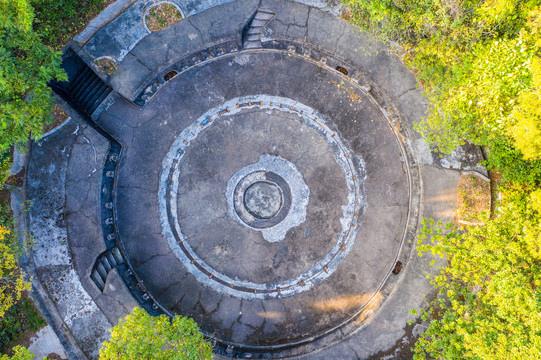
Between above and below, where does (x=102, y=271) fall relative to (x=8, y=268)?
above

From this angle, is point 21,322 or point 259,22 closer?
point 21,322

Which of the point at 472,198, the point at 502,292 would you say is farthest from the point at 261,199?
the point at 502,292

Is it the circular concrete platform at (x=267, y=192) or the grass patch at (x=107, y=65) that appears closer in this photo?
the grass patch at (x=107, y=65)

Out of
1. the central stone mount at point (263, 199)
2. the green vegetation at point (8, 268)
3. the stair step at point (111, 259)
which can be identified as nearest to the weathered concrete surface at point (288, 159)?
the stair step at point (111, 259)

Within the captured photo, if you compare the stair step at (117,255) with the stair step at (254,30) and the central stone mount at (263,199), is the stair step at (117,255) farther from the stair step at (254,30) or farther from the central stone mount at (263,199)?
the stair step at (254,30)

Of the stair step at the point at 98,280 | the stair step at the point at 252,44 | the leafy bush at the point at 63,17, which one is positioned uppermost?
the stair step at the point at 252,44

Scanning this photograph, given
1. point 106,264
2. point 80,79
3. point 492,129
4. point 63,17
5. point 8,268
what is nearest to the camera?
point 492,129

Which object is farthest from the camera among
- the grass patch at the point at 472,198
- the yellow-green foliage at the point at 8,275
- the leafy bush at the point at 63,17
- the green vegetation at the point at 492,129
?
the grass patch at the point at 472,198

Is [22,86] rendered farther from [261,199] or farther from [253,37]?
[261,199]
